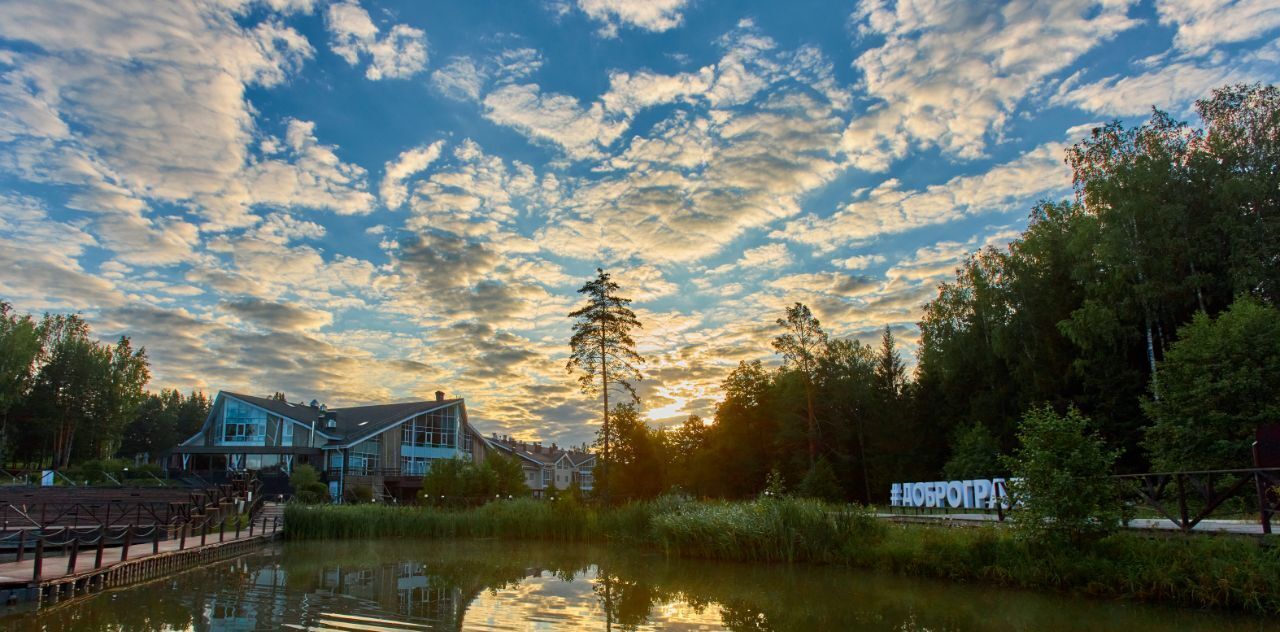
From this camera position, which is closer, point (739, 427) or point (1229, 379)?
point (1229, 379)

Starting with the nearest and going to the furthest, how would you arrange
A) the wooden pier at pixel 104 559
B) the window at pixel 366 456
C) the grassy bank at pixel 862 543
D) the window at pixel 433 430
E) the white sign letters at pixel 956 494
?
the grassy bank at pixel 862 543 → the wooden pier at pixel 104 559 → the white sign letters at pixel 956 494 → the window at pixel 366 456 → the window at pixel 433 430

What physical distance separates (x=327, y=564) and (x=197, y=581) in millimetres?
3854

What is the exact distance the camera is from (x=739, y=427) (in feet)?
152

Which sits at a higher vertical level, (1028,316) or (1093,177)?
(1093,177)

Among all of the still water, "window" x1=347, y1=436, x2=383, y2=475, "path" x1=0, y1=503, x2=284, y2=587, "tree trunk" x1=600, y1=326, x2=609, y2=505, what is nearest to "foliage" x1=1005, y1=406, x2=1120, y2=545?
the still water

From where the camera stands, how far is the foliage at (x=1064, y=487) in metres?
13.8

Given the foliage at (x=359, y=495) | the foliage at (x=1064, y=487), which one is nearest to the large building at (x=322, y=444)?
the foliage at (x=359, y=495)

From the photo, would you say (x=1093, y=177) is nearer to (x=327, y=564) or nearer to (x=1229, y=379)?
(x=1229, y=379)

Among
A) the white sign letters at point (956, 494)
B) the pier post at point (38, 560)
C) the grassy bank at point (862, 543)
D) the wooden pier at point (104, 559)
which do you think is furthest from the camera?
the white sign letters at point (956, 494)

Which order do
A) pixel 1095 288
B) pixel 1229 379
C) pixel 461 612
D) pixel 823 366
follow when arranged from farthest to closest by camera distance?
1. pixel 823 366
2. pixel 1095 288
3. pixel 1229 379
4. pixel 461 612

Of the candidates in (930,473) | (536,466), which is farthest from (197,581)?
(536,466)

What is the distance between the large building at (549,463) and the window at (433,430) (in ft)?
57.1

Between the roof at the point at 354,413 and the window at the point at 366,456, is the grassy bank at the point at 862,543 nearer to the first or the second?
the window at the point at 366,456

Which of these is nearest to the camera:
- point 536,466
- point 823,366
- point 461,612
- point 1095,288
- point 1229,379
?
point 461,612
